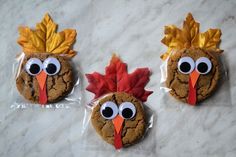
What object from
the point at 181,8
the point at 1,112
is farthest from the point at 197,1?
the point at 1,112

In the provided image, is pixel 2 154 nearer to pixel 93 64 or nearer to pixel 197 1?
pixel 93 64

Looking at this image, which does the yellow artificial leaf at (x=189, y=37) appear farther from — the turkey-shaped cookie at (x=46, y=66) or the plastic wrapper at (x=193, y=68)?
the turkey-shaped cookie at (x=46, y=66)

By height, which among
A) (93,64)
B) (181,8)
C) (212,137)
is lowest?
(212,137)

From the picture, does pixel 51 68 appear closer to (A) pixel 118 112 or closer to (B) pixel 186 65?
(A) pixel 118 112

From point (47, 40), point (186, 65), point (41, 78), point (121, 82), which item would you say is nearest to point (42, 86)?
point (41, 78)

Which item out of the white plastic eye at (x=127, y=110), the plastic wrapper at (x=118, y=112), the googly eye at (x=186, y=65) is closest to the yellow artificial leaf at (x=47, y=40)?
the plastic wrapper at (x=118, y=112)

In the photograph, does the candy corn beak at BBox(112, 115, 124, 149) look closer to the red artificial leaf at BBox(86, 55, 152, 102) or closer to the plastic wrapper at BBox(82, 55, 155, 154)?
the plastic wrapper at BBox(82, 55, 155, 154)

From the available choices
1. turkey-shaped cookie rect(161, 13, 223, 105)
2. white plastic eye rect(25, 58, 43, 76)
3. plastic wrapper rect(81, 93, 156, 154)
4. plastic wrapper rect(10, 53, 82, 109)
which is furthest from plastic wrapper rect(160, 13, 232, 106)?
white plastic eye rect(25, 58, 43, 76)
